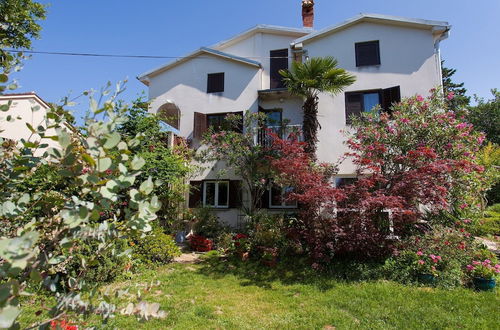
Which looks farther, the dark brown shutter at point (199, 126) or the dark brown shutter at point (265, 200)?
the dark brown shutter at point (199, 126)

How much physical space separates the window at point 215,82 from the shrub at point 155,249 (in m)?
9.45

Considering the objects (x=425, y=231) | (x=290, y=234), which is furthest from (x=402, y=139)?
(x=290, y=234)

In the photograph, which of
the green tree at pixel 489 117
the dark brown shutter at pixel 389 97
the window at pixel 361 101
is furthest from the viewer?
the green tree at pixel 489 117

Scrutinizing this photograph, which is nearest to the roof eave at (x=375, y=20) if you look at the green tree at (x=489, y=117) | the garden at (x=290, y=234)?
the garden at (x=290, y=234)

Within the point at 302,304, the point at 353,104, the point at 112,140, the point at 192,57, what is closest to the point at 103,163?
the point at 112,140

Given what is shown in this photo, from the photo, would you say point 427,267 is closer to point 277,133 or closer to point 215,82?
point 277,133

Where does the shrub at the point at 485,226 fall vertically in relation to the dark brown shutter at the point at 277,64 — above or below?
below

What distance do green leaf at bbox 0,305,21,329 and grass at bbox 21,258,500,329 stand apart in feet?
12.0

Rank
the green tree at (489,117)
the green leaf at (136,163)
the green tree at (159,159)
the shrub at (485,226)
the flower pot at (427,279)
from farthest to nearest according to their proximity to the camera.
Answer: the green tree at (489,117)
the green tree at (159,159)
the shrub at (485,226)
the flower pot at (427,279)
the green leaf at (136,163)

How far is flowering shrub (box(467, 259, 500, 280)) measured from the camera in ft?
22.8

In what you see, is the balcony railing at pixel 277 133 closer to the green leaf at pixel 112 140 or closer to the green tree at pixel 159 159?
the green tree at pixel 159 159

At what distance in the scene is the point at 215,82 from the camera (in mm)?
16484

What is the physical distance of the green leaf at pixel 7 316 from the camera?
42.2 inches

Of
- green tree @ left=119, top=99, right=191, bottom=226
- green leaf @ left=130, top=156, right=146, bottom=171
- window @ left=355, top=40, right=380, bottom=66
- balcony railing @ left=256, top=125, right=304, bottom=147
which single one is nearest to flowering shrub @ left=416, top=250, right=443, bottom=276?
balcony railing @ left=256, top=125, right=304, bottom=147
